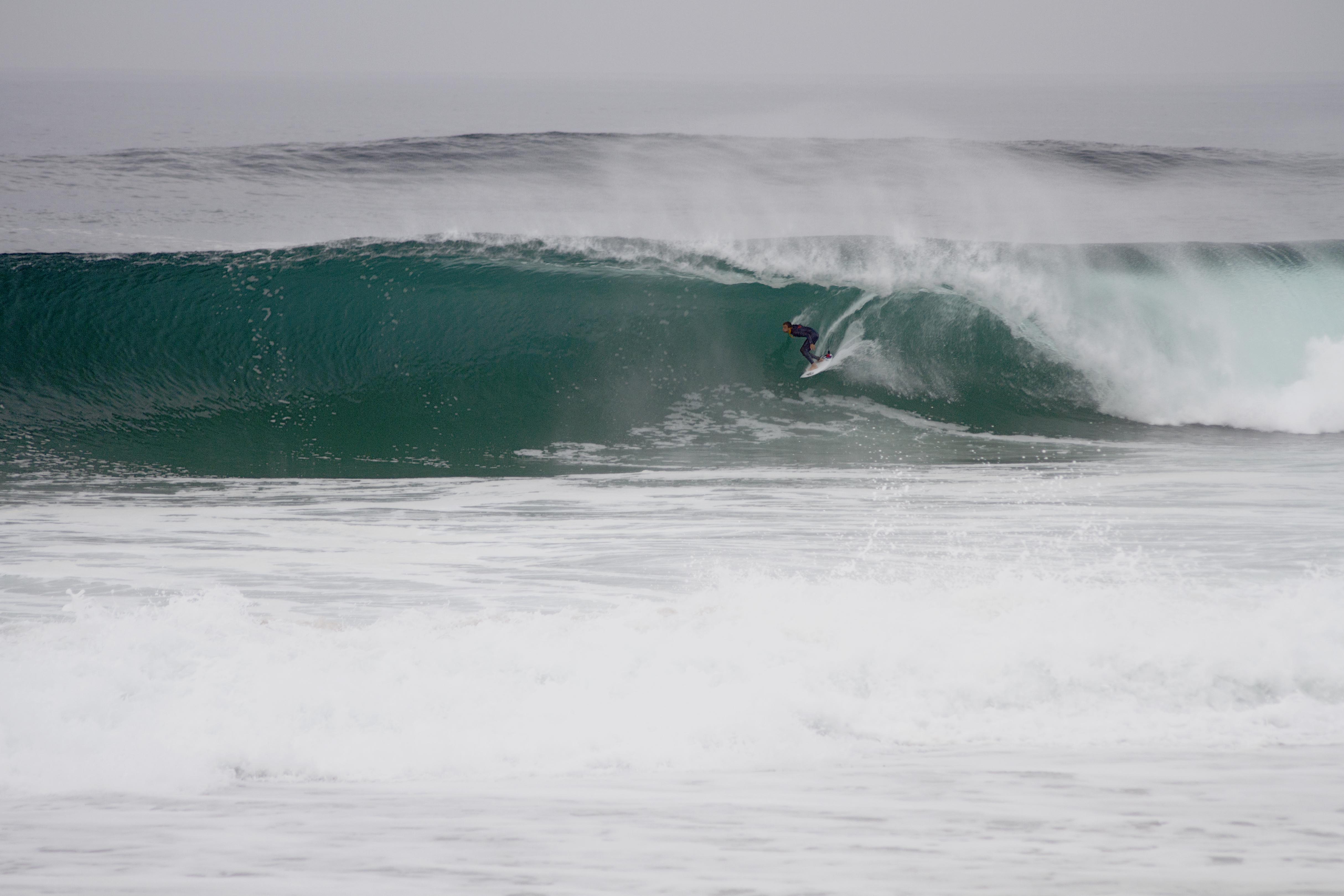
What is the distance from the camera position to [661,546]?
5.06 m

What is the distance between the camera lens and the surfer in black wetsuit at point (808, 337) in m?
8.16

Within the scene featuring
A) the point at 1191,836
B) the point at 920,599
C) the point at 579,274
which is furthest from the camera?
the point at 579,274

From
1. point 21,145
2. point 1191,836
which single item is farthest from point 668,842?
point 21,145

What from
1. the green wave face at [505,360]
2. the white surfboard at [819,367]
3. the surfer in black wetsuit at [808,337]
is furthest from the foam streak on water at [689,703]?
the white surfboard at [819,367]

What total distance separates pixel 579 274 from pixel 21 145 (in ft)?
51.1

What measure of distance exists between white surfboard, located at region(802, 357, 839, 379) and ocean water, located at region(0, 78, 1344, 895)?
10cm

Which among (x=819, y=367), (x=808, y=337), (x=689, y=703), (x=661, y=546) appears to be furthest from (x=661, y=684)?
(x=819, y=367)

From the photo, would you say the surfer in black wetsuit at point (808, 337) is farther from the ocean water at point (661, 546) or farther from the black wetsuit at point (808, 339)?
the ocean water at point (661, 546)

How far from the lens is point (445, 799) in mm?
2609

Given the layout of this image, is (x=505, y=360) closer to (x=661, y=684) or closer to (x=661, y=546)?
(x=661, y=546)

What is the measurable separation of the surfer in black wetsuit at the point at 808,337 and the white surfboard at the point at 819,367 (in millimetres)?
37

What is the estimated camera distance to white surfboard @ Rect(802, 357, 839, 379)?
28.8 feet

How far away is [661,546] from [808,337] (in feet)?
13.5

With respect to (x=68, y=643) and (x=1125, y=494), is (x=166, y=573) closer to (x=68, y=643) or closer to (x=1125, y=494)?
(x=68, y=643)
